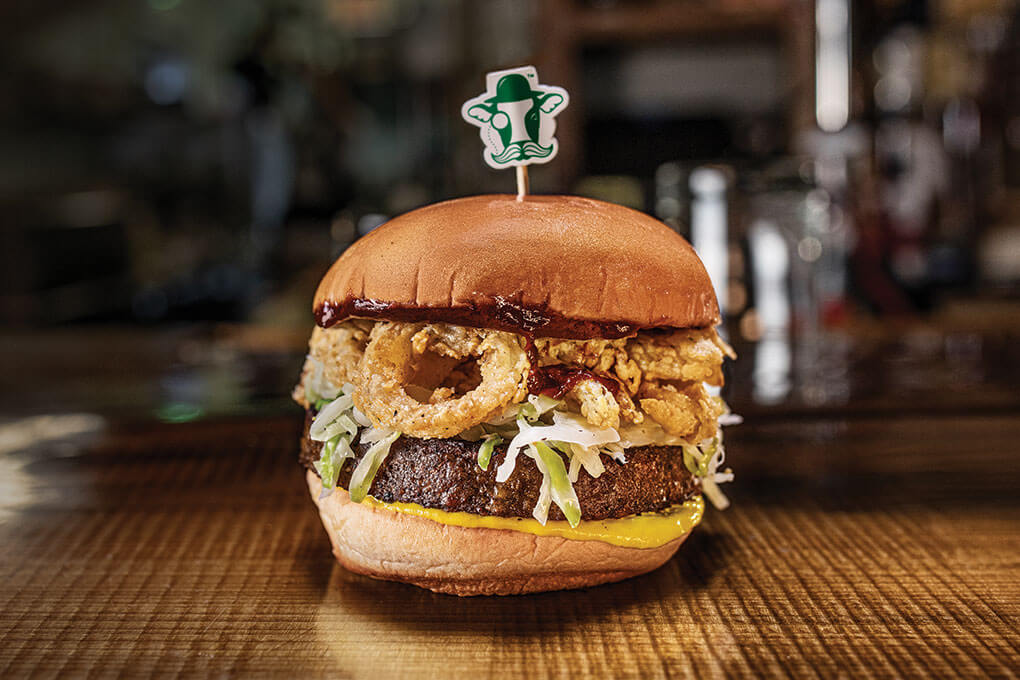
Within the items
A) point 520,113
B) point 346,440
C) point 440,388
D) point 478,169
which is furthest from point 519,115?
point 478,169

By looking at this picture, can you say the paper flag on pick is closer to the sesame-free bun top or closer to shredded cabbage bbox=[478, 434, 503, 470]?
the sesame-free bun top

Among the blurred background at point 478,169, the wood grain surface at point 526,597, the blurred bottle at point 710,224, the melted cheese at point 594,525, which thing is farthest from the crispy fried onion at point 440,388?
the blurred bottle at point 710,224

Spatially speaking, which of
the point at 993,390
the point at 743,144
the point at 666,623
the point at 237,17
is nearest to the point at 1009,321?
the point at 743,144

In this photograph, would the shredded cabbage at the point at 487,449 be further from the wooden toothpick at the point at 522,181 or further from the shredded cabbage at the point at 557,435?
the wooden toothpick at the point at 522,181

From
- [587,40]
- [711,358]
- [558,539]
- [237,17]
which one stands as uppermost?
[237,17]

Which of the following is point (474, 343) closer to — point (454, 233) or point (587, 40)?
point (454, 233)

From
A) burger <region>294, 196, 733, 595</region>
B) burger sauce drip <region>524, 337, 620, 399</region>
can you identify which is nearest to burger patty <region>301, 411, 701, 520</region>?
burger <region>294, 196, 733, 595</region>
